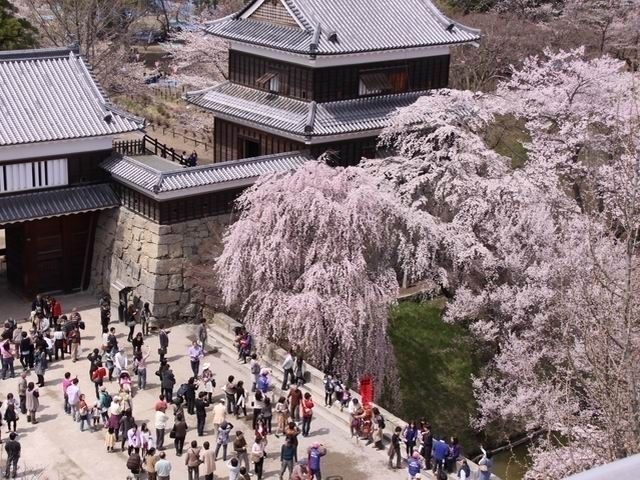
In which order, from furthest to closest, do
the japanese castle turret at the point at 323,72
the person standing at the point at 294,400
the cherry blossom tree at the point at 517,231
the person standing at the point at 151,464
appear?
1. the japanese castle turret at the point at 323,72
2. the cherry blossom tree at the point at 517,231
3. the person standing at the point at 294,400
4. the person standing at the point at 151,464

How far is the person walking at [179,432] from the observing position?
19456 mm

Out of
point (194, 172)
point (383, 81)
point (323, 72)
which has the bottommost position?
point (194, 172)

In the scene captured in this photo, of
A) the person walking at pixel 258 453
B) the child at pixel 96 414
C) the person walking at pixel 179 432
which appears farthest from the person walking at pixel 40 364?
the person walking at pixel 258 453

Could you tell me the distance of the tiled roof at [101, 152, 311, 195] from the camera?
88.1ft

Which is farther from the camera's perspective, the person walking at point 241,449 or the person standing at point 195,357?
the person standing at point 195,357

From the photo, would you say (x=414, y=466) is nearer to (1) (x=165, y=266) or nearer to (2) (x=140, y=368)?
(2) (x=140, y=368)

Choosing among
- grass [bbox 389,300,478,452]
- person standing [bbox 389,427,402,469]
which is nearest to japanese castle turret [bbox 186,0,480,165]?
grass [bbox 389,300,478,452]

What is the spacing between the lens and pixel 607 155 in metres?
33.7

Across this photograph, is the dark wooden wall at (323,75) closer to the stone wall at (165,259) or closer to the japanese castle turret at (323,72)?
the japanese castle turret at (323,72)

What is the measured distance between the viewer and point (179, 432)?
64.0 feet

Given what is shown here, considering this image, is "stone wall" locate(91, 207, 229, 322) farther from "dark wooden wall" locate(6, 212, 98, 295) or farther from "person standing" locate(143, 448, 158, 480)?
"person standing" locate(143, 448, 158, 480)

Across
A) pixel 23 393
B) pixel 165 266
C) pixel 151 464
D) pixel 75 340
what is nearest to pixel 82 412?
pixel 23 393

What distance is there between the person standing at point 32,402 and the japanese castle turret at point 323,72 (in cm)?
1323

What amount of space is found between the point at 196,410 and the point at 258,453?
2663 millimetres
